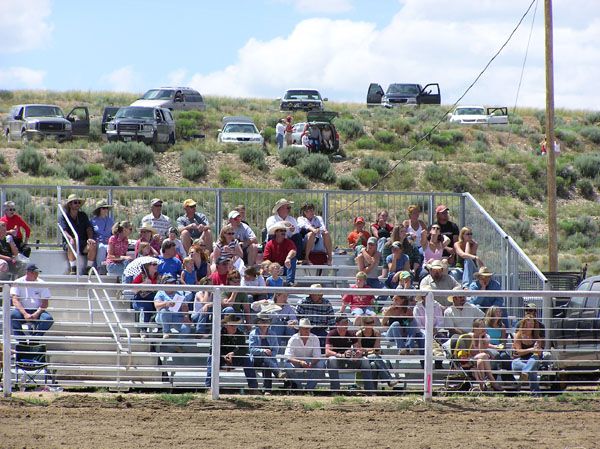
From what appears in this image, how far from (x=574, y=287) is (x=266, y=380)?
7229 millimetres

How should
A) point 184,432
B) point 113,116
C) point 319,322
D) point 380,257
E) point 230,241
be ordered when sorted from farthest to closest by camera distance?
1. point 113,116
2. point 380,257
3. point 230,241
4. point 319,322
5. point 184,432

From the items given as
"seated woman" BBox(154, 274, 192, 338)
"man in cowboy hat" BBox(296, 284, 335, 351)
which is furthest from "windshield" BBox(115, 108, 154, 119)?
"man in cowboy hat" BBox(296, 284, 335, 351)

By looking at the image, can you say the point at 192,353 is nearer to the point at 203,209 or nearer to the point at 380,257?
the point at 380,257

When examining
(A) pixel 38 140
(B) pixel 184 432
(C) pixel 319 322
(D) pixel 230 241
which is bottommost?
(B) pixel 184 432

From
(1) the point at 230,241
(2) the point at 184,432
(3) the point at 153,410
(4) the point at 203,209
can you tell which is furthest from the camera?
(4) the point at 203,209

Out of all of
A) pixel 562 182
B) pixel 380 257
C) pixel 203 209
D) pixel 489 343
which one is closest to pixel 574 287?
pixel 380 257

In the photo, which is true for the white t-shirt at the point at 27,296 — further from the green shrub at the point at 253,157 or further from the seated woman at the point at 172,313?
the green shrub at the point at 253,157

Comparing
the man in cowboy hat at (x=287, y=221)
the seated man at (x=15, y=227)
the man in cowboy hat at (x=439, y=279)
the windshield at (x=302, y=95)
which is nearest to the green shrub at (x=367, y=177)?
the windshield at (x=302, y=95)

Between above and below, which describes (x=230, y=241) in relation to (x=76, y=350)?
above

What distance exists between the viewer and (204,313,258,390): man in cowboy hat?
12.3 meters

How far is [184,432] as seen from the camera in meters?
10.8

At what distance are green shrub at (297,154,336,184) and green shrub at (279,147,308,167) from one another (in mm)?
946

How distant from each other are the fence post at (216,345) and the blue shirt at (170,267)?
3011 millimetres

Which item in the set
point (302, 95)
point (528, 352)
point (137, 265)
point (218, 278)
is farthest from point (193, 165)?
point (528, 352)
